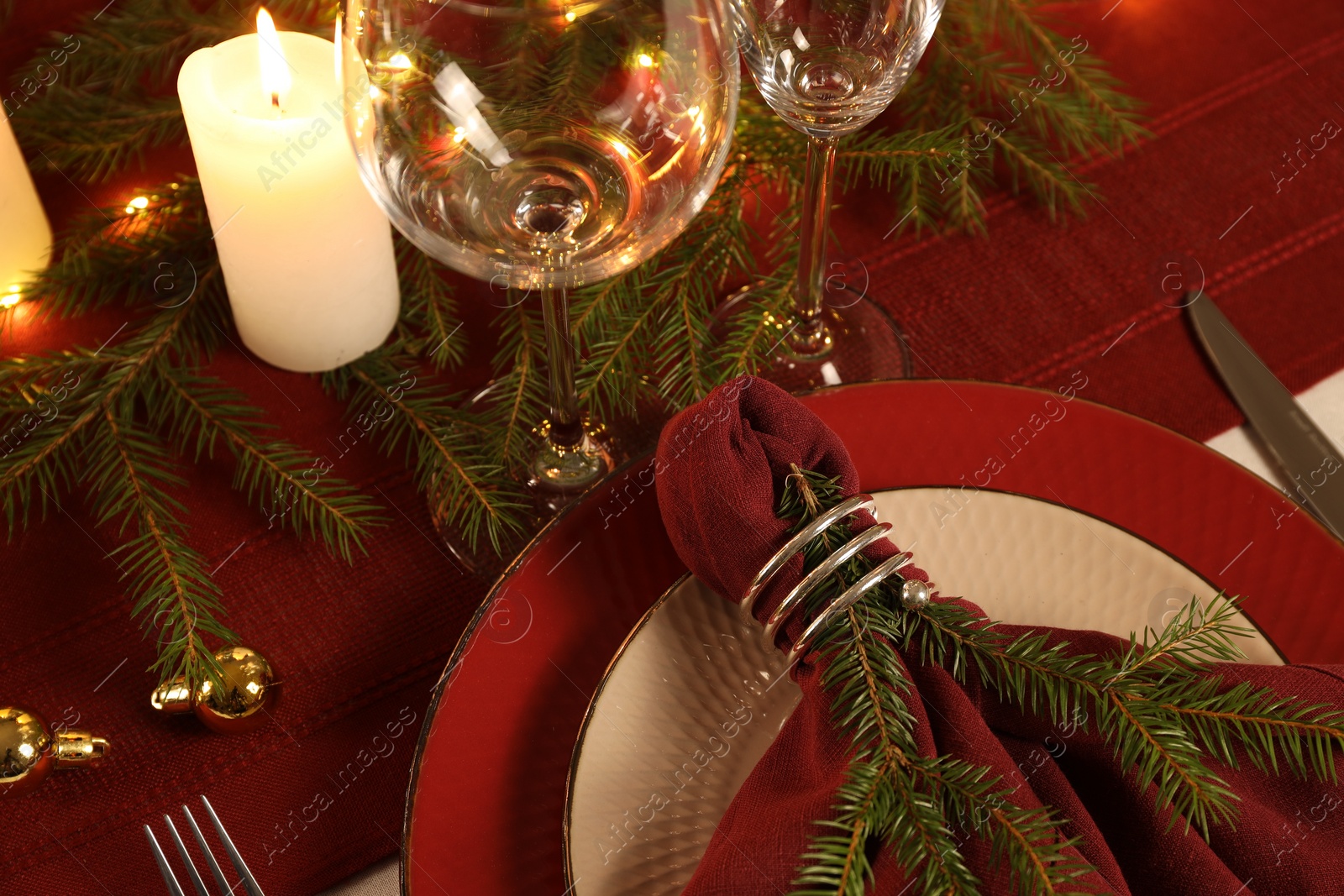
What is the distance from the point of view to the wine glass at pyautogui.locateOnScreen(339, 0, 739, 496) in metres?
0.40

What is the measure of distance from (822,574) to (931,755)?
6 centimetres

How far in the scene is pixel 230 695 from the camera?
465 millimetres

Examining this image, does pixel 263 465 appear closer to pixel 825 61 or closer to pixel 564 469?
pixel 564 469

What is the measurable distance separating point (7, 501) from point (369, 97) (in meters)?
0.26

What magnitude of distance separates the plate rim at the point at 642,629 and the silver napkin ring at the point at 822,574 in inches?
1.5

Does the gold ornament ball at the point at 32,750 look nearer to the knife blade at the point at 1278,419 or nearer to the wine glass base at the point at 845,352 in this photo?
the wine glass base at the point at 845,352

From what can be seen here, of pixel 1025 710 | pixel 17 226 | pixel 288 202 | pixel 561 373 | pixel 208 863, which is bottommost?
pixel 1025 710

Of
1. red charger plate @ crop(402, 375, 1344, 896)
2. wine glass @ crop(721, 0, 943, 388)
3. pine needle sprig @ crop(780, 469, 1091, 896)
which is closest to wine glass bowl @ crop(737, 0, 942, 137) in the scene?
wine glass @ crop(721, 0, 943, 388)

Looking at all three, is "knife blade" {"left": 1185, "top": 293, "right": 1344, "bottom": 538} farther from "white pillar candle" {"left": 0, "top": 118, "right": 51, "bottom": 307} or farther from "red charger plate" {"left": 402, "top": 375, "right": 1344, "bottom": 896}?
"white pillar candle" {"left": 0, "top": 118, "right": 51, "bottom": 307}

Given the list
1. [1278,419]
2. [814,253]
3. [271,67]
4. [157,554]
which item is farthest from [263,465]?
[1278,419]

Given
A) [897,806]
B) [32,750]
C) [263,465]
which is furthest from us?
[263,465]

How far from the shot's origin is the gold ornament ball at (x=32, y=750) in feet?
1.41

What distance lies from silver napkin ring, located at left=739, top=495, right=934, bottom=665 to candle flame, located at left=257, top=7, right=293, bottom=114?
0.29 metres

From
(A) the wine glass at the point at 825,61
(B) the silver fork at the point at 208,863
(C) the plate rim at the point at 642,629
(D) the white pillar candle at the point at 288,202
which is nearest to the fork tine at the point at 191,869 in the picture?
(B) the silver fork at the point at 208,863
